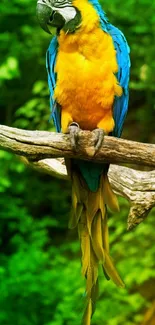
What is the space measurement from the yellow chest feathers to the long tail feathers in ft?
0.62

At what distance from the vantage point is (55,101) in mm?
1551

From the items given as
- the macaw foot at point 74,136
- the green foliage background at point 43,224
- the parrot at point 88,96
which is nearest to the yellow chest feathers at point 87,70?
the parrot at point 88,96

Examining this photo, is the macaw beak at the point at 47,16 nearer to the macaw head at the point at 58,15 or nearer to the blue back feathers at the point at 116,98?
the macaw head at the point at 58,15

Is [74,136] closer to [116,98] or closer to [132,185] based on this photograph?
[116,98]

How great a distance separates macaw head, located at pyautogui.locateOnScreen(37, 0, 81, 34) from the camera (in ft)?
4.59

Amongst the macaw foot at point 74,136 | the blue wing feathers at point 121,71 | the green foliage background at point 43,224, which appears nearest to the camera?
the macaw foot at point 74,136

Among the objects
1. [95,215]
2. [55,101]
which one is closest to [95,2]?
[55,101]

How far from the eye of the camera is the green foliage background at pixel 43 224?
7.89 feet

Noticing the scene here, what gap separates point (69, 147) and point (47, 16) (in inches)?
13.0

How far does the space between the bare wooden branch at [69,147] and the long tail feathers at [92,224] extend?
0.65 ft

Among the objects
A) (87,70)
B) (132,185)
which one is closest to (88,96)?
(87,70)

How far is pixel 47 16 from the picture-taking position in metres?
1.41

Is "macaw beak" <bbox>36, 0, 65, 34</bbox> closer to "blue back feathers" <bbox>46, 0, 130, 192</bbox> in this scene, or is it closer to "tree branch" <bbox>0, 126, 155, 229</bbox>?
"blue back feathers" <bbox>46, 0, 130, 192</bbox>

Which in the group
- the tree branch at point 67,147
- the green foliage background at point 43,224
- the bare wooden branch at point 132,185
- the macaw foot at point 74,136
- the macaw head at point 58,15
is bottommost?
the green foliage background at point 43,224
